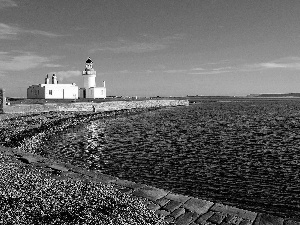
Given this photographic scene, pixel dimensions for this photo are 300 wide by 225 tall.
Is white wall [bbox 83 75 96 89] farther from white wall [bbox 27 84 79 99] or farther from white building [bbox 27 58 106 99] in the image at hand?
white wall [bbox 27 84 79 99]

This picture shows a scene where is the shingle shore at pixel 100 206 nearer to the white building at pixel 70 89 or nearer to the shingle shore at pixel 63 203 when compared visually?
the shingle shore at pixel 63 203

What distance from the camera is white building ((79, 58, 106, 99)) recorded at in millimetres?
86625

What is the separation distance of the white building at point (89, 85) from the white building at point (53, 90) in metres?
4.90

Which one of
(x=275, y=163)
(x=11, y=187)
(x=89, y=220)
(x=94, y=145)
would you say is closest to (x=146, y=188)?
(x=89, y=220)

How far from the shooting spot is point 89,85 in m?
87.2

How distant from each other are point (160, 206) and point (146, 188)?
1.60 meters

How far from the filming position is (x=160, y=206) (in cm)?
771

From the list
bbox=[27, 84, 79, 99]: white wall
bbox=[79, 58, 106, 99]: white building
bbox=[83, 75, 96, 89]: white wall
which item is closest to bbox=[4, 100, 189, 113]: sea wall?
bbox=[79, 58, 106, 99]: white building

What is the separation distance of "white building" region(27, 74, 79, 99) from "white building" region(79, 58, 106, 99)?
4902mm

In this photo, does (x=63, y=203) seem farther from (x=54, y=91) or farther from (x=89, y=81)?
(x=89, y=81)

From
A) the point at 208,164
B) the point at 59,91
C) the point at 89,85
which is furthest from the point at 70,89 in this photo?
the point at 208,164

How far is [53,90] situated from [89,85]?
11724 mm

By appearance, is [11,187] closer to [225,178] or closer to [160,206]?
[160,206]

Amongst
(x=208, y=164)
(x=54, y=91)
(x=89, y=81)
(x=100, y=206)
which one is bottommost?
(x=208, y=164)
